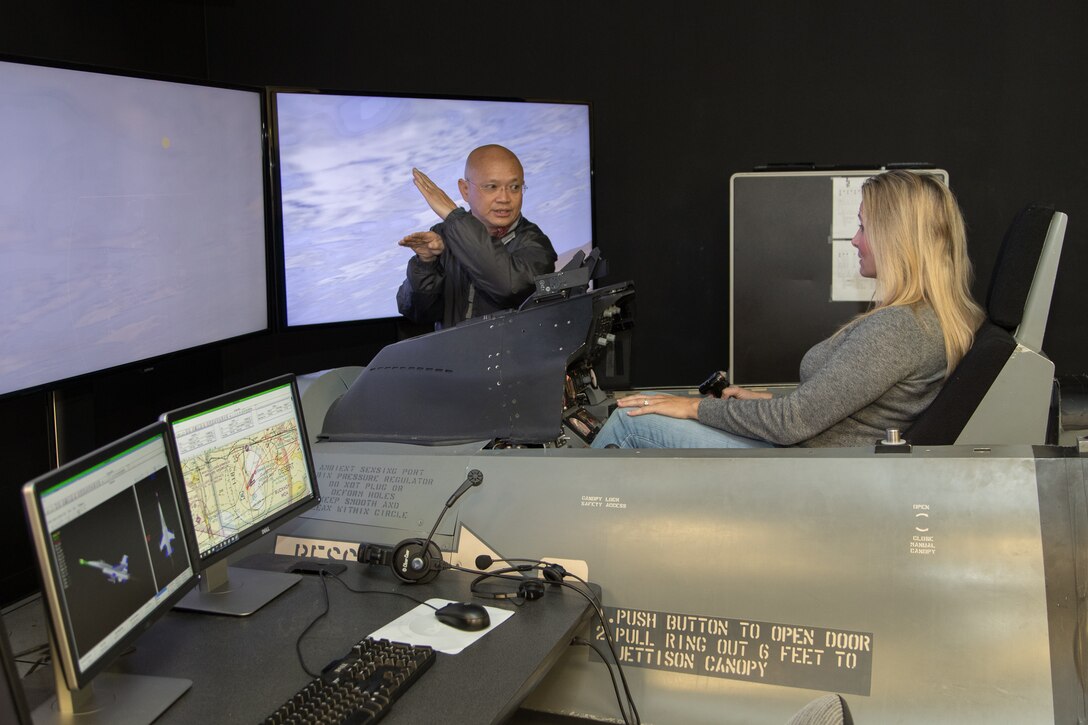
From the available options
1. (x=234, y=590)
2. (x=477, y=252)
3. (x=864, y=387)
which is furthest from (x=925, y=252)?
(x=234, y=590)

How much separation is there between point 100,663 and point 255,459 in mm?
601

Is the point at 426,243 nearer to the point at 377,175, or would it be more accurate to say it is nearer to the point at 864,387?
the point at 377,175

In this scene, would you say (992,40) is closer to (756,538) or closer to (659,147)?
(659,147)

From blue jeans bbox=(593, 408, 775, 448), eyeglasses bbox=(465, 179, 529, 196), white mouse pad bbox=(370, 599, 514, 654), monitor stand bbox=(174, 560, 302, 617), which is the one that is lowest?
white mouse pad bbox=(370, 599, 514, 654)

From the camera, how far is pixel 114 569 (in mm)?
1477

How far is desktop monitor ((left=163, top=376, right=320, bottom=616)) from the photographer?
180 centimetres

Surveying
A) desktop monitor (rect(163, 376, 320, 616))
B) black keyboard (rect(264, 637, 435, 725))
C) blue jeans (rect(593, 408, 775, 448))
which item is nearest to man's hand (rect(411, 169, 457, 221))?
blue jeans (rect(593, 408, 775, 448))

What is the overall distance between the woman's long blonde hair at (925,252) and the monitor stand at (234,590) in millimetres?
1553

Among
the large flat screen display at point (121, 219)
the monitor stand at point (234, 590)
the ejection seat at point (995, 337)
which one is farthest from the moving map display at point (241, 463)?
the ejection seat at point (995, 337)

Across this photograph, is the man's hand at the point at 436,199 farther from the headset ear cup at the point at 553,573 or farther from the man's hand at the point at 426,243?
the headset ear cup at the point at 553,573

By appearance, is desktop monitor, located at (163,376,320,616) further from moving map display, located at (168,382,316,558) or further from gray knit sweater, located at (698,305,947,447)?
gray knit sweater, located at (698,305,947,447)

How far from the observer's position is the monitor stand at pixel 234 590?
1885 mm

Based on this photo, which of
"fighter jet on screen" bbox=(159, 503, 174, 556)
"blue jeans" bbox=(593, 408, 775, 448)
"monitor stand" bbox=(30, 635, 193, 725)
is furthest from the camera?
"blue jeans" bbox=(593, 408, 775, 448)

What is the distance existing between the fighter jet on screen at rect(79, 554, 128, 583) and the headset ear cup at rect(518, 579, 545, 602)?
0.76m
